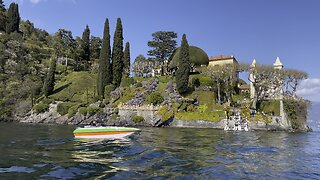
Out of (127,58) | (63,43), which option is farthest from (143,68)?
(63,43)

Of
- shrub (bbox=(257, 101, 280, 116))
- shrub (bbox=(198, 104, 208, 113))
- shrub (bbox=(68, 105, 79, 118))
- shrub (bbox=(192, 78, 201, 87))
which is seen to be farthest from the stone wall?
shrub (bbox=(257, 101, 280, 116))

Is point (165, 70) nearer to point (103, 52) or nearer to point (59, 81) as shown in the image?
point (103, 52)

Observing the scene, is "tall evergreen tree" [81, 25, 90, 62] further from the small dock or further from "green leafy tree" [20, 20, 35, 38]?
the small dock

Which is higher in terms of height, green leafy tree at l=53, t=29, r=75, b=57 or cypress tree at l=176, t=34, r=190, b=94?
green leafy tree at l=53, t=29, r=75, b=57

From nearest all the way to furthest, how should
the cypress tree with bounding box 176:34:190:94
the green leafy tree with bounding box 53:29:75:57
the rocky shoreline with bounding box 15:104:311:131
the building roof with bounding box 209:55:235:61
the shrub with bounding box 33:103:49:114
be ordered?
the rocky shoreline with bounding box 15:104:311:131
the cypress tree with bounding box 176:34:190:94
the shrub with bounding box 33:103:49:114
the building roof with bounding box 209:55:235:61
the green leafy tree with bounding box 53:29:75:57

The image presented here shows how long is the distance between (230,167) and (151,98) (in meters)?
47.5

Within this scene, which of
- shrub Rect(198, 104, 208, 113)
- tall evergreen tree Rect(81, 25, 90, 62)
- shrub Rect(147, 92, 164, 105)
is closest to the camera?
shrub Rect(198, 104, 208, 113)

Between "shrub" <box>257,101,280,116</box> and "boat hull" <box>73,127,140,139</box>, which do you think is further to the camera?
"shrub" <box>257,101,280,116</box>

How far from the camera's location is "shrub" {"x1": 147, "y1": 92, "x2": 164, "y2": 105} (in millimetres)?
65125

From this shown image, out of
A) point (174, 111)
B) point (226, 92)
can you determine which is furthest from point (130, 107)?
point (226, 92)

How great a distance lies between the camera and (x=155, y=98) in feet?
214

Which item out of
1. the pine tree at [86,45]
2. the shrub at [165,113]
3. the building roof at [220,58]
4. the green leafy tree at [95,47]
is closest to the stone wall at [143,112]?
the shrub at [165,113]

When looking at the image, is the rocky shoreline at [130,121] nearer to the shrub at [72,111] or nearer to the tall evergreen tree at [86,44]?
the shrub at [72,111]

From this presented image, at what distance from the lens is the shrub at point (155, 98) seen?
6512 cm
